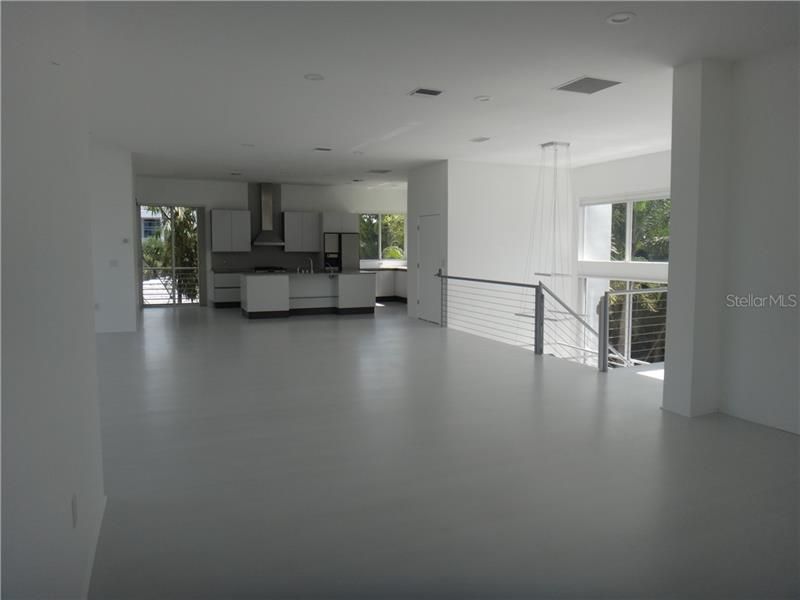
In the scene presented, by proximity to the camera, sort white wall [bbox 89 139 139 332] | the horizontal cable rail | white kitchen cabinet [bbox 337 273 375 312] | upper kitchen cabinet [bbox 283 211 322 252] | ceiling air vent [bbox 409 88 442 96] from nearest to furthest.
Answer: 1. ceiling air vent [bbox 409 88 442 96]
2. white wall [bbox 89 139 139 332]
3. the horizontal cable rail
4. white kitchen cabinet [bbox 337 273 375 312]
5. upper kitchen cabinet [bbox 283 211 322 252]

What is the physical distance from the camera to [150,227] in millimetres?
11680

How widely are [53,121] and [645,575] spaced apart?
105 inches

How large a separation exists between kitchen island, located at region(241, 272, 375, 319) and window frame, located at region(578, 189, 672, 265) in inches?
150

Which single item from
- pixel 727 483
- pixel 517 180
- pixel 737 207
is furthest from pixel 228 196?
pixel 727 483

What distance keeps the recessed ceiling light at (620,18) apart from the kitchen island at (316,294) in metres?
7.50

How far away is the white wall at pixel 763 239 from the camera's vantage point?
3.97 meters

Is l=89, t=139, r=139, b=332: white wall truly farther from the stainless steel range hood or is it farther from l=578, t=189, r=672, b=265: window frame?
l=578, t=189, r=672, b=265: window frame

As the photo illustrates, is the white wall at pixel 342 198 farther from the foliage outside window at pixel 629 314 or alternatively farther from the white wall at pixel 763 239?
the white wall at pixel 763 239

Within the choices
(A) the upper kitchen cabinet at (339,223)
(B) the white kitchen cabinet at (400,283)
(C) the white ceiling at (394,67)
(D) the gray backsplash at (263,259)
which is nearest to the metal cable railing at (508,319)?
(C) the white ceiling at (394,67)

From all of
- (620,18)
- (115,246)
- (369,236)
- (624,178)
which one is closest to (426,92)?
(620,18)

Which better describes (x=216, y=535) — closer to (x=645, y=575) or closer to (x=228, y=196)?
(x=645, y=575)

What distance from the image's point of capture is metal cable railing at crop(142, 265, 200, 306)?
1179 centimetres

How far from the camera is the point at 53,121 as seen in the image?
1.86 meters

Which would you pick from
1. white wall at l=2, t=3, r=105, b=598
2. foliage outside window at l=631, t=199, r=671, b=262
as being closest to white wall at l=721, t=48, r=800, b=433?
white wall at l=2, t=3, r=105, b=598
